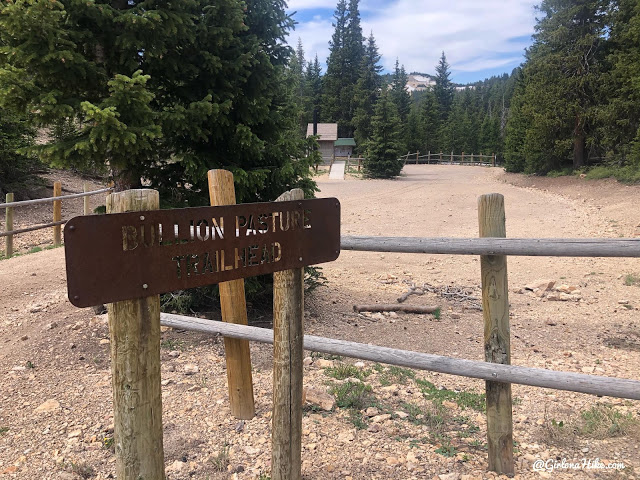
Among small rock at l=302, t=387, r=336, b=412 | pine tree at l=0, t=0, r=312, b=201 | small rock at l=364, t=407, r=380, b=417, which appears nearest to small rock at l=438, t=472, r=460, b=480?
small rock at l=364, t=407, r=380, b=417

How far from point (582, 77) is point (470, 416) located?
26309 millimetres

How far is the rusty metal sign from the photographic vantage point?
5.05 feet

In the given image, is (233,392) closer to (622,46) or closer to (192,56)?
(192,56)

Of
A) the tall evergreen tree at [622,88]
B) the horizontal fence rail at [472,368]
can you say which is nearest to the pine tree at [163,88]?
the horizontal fence rail at [472,368]

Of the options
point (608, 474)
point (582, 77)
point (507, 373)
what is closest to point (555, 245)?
point (507, 373)

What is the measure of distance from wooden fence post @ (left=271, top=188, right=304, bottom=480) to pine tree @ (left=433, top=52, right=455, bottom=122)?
7292 cm

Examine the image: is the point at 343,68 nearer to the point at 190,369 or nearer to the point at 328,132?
the point at 328,132

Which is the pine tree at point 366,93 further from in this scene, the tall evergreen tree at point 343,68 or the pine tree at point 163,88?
the pine tree at point 163,88

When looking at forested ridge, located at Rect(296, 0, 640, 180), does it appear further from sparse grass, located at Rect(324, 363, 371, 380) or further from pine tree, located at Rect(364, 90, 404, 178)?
sparse grass, located at Rect(324, 363, 371, 380)

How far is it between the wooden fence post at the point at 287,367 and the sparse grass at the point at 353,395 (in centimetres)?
133

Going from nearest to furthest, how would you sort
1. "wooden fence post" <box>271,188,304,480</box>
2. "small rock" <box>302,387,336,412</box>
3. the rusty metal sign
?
the rusty metal sign → "wooden fence post" <box>271,188,304,480</box> → "small rock" <box>302,387,336,412</box>

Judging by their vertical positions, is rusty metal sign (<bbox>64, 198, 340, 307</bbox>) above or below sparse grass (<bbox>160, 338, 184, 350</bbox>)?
above

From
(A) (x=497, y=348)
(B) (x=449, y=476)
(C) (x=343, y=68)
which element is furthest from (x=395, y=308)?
(C) (x=343, y=68)

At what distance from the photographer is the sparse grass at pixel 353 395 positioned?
388cm
